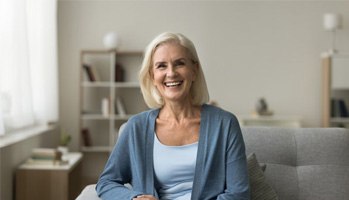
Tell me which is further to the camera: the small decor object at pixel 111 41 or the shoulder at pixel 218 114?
the small decor object at pixel 111 41

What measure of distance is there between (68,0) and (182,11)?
1298 mm

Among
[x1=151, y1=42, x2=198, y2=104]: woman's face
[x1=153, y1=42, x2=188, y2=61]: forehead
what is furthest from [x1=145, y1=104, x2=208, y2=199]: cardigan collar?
[x1=153, y1=42, x2=188, y2=61]: forehead

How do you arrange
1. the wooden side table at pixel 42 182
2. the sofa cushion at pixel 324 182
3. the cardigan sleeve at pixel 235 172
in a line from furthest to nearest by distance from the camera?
the wooden side table at pixel 42 182
the sofa cushion at pixel 324 182
the cardigan sleeve at pixel 235 172

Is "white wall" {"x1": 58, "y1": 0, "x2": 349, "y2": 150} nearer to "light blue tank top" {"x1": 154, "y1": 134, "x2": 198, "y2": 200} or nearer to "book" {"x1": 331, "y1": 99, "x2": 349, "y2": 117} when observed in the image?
"book" {"x1": 331, "y1": 99, "x2": 349, "y2": 117}

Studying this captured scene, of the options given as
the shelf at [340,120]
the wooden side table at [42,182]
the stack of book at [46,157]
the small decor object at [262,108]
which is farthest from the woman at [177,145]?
the shelf at [340,120]

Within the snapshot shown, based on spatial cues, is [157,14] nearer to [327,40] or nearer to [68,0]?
[68,0]

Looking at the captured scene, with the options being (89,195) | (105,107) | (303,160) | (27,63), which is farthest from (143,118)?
(105,107)

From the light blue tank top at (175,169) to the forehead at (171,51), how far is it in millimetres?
345

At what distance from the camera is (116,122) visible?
5629mm

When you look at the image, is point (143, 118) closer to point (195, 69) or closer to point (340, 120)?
point (195, 69)

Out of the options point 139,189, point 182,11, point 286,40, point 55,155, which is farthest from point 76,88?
point 139,189

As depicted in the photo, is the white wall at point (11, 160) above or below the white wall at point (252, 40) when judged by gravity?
below

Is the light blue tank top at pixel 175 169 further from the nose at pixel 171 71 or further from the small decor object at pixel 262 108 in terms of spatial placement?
the small decor object at pixel 262 108

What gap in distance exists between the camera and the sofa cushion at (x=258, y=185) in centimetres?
210
